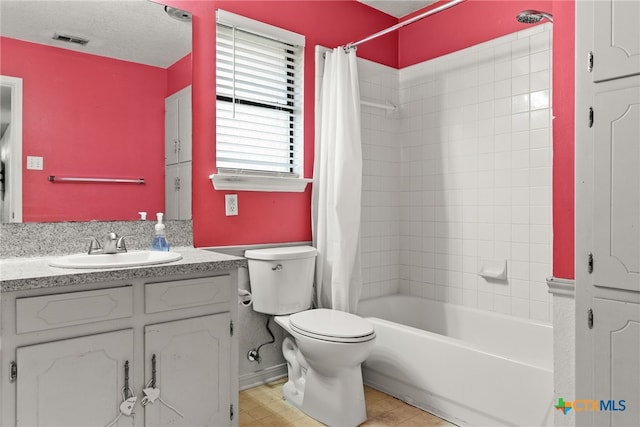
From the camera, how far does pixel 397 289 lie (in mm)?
3283

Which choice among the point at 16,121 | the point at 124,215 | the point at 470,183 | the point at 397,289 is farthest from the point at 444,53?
A: the point at 16,121

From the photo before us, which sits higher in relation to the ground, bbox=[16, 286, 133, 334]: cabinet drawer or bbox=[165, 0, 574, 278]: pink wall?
bbox=[165, 0, 574, 278]: pink wall

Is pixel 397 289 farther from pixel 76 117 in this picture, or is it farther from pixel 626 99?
pixel 76 117

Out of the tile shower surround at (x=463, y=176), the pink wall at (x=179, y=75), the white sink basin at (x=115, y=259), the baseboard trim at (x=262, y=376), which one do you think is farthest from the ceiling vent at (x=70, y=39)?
the baseboard trim at (x=262, y=376)

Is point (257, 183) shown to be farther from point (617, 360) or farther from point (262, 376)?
point (617, 360)

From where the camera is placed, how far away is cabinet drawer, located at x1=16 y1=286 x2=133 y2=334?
137 centimetres

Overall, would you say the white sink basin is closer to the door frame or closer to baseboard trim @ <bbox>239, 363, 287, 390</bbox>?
the door frame

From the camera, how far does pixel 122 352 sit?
1.55 m

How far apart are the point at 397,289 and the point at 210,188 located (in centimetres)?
168

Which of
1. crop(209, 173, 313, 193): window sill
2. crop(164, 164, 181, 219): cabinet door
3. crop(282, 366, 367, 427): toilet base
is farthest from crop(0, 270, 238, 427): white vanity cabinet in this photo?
crop(209, 173, 313, 193): window sill

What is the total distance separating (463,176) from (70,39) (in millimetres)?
2359

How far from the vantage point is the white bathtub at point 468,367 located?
1867mm

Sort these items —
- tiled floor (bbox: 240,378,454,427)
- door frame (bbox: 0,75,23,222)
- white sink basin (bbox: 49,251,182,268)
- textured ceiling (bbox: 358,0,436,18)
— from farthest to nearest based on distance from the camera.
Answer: textured ceiling (bbox: 358,0,436,18) → tiled floor (bbox: 240,378,454,427) → door frame (bbox: 0,75,23,222) → white sink basin (bbox: 49,251,182,268)

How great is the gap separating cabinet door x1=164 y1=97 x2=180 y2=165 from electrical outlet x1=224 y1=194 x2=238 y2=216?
36 centimetres
